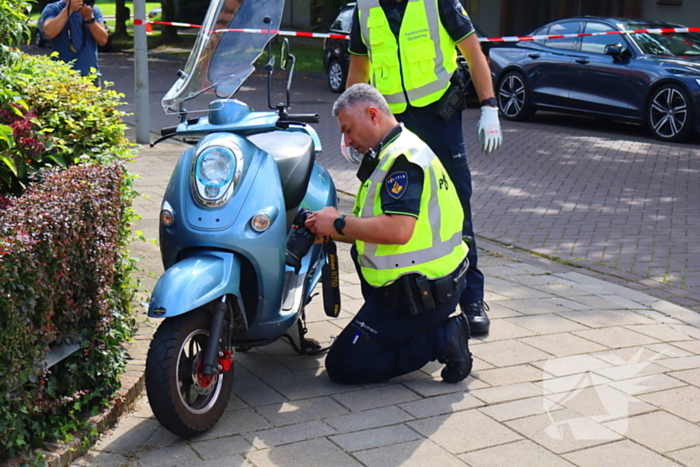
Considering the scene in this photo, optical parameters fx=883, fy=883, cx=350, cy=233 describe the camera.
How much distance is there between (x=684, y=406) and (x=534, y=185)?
5.18 meters

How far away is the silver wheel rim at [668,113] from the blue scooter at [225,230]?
7935 millimetres

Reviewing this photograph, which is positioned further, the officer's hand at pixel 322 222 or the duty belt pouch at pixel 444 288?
the duty belt pouch at pixel 444 288

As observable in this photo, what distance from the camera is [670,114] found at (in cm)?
1112

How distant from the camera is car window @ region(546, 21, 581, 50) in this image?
1269 centimetres

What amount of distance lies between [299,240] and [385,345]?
2.18 feet

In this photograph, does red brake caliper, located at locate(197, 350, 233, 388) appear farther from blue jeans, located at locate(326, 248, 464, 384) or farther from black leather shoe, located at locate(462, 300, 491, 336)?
black leather shoe, located at locate(462, 300, 491, 336)

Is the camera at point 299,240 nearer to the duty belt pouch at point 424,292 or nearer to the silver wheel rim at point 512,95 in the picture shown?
the duty belt pouch at point 424,292

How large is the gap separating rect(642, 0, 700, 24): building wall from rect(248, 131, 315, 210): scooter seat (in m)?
16.7

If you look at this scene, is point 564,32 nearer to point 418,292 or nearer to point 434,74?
point 434,74

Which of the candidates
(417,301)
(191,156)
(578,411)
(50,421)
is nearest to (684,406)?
(578,411)

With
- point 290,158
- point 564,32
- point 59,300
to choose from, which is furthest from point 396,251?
point 564,32

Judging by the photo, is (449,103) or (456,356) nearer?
(456,356)

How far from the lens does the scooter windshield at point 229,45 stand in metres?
4.08

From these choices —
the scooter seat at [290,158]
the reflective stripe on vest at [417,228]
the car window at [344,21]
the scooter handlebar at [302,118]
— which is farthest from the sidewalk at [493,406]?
the car window at [344,21]
